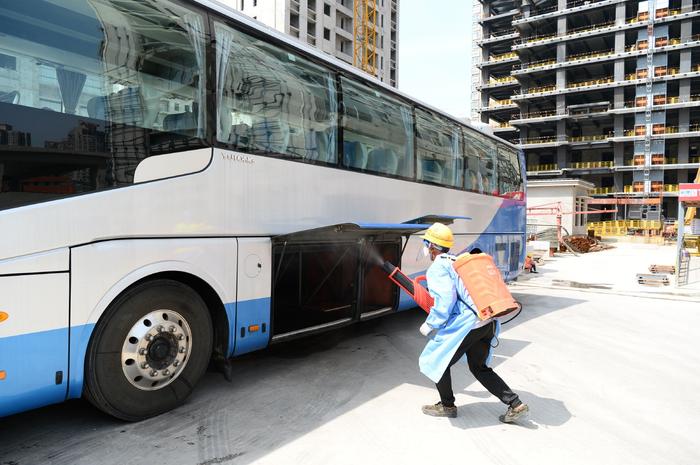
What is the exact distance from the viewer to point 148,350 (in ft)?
12.5

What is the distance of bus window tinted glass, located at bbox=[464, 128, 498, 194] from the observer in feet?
30.6

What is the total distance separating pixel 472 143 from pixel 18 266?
825 centimetres

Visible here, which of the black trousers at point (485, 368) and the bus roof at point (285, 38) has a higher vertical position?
the bus roof at point (285, 38)

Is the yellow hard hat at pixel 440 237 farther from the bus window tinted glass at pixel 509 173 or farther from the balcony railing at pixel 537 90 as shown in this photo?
the balcony railing at pixel 537 90

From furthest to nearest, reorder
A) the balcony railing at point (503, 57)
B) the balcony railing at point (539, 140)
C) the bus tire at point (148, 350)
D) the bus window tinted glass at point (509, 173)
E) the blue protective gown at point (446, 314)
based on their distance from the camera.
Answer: the balcony railing at point (503, 57), the balcony railing at point (539, 140), the bus window tinted glass at point (509, 173), the blue protective gown at point (446, 314), the bus tire at point (148, 350)

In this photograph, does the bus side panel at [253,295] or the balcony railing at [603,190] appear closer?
the bus side panel at [253,295]

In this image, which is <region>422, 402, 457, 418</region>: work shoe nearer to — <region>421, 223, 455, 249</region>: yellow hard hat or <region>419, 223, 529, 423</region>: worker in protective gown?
<region>419, 223, 529, 423</region>: worker in protective gown

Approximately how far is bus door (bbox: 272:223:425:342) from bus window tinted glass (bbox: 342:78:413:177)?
1.04 m

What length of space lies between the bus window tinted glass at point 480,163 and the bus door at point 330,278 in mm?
3290

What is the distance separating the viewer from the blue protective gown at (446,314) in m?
3.86

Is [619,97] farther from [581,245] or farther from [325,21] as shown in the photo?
[325,21]

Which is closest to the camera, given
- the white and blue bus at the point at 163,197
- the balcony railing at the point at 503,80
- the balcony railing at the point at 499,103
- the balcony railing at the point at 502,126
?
the white and blue bus at the point at 163,197

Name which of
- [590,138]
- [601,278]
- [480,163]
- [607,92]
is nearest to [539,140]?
[590,138]

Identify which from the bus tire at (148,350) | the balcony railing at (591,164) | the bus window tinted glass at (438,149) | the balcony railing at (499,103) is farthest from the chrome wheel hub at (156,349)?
the balcony railing at (499,103)
